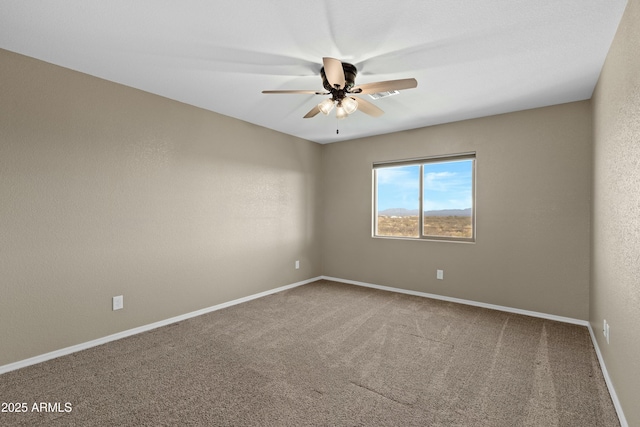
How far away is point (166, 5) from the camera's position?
5.75ft

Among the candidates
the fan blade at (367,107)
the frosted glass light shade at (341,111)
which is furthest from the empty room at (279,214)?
the fan blade at (367,107)

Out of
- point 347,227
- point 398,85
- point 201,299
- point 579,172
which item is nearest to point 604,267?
point 579,172

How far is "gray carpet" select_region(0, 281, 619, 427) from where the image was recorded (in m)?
1.75

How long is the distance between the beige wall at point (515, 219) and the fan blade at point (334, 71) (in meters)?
2.43

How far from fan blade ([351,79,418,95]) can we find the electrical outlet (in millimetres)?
2821

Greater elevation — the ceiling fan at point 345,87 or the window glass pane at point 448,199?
the ceiling fan at point 345,87

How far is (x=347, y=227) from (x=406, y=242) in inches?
41.1

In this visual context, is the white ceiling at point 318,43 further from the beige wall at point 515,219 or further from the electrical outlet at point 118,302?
the electrical outlet at point 118,302

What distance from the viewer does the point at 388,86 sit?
2189 mm

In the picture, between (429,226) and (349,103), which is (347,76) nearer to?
(349,103)

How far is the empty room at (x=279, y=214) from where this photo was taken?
1.81 meters

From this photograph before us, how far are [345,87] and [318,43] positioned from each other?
44 cm

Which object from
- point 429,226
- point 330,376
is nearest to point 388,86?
point 330,376

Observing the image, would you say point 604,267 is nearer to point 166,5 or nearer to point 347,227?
point 347,227
